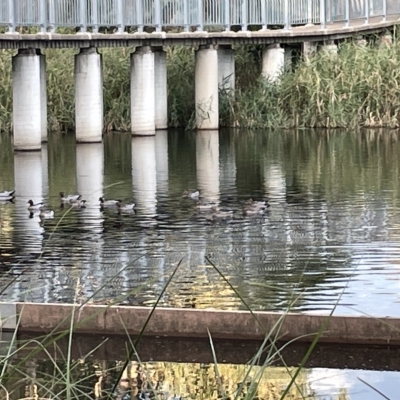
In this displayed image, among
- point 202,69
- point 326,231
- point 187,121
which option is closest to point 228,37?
point 202,69

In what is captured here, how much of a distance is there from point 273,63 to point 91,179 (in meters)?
11.6

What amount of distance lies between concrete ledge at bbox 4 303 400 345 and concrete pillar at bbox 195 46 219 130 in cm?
2134

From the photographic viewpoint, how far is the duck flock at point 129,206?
1656 centimetres

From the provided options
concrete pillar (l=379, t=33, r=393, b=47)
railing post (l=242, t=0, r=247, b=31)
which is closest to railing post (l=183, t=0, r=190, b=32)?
railing post (l=242, t=0, r=247, b=31)

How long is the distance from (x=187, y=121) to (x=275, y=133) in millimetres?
2846

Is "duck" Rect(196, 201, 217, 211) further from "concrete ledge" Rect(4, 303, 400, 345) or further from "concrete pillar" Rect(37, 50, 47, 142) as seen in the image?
"concrete pillar" Rect(37, 50, 47, 142)

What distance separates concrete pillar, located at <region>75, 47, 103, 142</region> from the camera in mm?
27766

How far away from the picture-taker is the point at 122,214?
1711 centimetres

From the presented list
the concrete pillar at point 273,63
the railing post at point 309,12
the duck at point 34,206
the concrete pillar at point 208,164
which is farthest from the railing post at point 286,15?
the duck at point 34,206

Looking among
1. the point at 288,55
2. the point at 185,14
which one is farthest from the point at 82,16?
the point at 288,55

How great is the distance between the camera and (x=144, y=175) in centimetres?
2231

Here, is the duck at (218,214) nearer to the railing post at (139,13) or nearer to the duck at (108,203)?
the duck at (108,203)

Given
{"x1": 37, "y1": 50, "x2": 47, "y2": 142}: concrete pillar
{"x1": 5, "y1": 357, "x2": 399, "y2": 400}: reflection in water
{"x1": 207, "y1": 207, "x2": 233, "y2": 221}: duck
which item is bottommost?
{"x1": 5, "y1": 357, "x2": 399, "y2": 400}: reflection in water

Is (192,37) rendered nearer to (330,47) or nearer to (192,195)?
(330,47)
